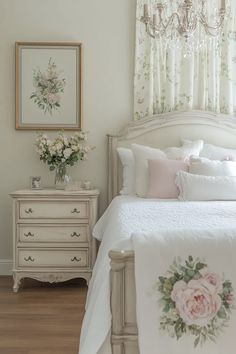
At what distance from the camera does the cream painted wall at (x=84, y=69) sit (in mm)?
4516

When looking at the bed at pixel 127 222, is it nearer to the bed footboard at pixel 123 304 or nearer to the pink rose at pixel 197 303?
the bed footboard at pixel 123 304

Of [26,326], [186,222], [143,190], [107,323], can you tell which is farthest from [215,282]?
[143,190]

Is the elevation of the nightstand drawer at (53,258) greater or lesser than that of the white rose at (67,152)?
lesser

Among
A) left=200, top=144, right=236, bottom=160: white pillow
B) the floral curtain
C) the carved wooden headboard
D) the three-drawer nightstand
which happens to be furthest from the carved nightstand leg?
left=200, top=144, right=236, bottom=160: white pillow

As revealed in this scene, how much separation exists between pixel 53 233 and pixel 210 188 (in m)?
1.28

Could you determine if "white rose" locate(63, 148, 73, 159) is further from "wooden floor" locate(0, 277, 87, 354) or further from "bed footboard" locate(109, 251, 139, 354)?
"bed footboard" locate(109, 251, 139, 354)

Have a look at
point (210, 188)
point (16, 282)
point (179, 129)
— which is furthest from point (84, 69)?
point (16, 282)

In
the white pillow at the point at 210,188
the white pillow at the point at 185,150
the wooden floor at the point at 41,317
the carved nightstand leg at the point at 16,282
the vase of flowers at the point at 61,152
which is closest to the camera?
the wooden floor at the point at 41,317

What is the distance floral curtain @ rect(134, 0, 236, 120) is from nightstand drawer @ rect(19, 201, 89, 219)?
3.41 feet

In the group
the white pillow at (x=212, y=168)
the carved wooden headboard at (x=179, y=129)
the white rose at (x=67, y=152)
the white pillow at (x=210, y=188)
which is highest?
the carved wooden headboard at (x=179, y=129)

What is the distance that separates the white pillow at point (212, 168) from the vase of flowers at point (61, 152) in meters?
0.98

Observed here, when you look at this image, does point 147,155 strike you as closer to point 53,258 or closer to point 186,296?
point 53,258

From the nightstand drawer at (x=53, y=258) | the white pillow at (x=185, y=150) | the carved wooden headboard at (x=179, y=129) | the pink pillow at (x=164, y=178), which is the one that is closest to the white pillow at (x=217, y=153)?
the white pillow at (x=185, y=150)

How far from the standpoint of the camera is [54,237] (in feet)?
13.3
